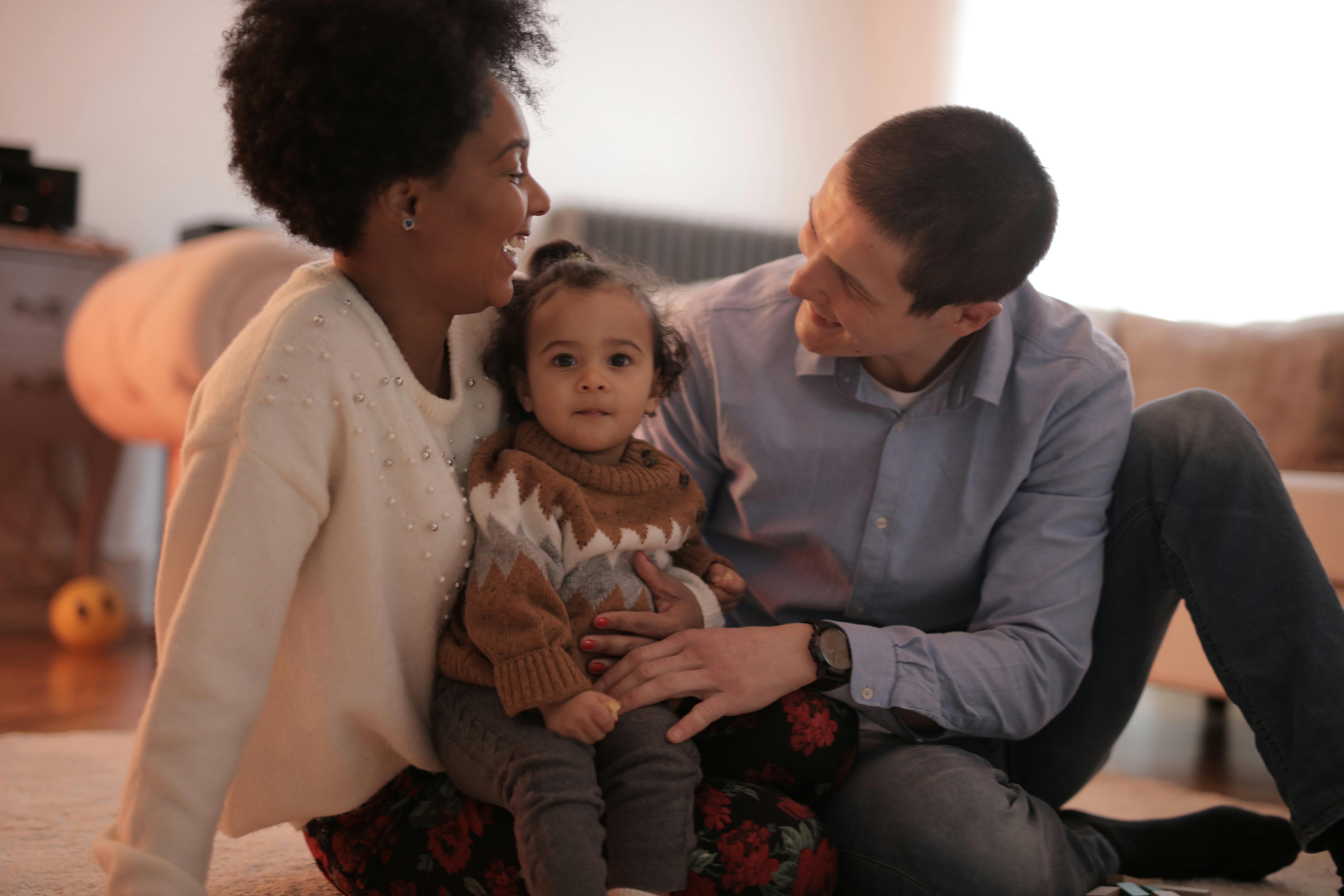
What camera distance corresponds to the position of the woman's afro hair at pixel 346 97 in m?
0.85

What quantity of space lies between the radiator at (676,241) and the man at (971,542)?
9.20ft

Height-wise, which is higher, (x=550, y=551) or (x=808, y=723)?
(x=550, y=551)

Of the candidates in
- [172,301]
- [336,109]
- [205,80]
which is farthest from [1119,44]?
[336,109]

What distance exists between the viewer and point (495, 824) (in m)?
0.97

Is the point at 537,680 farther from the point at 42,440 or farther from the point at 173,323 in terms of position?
the point at 42,440

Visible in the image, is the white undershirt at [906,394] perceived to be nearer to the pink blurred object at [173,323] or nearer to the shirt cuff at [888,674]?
the shirt cuff at [888,674]

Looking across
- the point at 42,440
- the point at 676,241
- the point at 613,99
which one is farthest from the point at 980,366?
the point at 613,99

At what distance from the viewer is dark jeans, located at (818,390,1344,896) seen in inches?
42.1

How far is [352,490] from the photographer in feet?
2.92

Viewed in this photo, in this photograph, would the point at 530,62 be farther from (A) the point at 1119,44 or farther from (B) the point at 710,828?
(A) the point at 1119,44

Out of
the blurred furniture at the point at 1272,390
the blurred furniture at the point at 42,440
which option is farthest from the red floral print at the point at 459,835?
the blurred furniture at the point at 42,440

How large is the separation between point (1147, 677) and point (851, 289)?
0.58m

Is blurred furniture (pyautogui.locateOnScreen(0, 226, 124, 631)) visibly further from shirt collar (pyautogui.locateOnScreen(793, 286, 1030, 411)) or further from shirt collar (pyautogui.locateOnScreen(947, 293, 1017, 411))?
shirt collar (pyautogui.locateOnScreen(947, 293, 1017, 411))

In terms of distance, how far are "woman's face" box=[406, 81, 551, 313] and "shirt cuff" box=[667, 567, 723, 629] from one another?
0.35m
